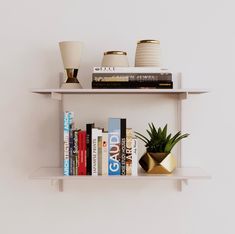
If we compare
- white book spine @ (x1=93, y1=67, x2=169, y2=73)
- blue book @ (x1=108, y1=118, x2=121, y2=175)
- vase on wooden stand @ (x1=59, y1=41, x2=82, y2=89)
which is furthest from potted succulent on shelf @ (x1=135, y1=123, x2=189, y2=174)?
vase on wooden stand @ (x1=59, y1=41, x2=82, y2=89)

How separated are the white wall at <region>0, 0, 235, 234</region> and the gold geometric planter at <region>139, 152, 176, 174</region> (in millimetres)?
192

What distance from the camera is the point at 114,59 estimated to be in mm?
1740

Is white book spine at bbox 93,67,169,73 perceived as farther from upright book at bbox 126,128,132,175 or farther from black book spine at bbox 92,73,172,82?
upright book at bbox 126,128,132,175

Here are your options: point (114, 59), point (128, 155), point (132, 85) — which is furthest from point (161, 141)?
point (114, 59)

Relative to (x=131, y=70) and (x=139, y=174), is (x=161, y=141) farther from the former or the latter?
(x=131, y=70)

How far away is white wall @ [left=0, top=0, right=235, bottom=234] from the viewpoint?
1.91 m

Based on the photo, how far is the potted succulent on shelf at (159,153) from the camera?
1731 millimetres

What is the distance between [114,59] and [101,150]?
→ 37 cm

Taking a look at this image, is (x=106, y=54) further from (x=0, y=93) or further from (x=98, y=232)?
(x=98, y=232)

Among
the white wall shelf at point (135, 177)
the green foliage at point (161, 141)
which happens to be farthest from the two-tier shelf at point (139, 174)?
the green foliage at point (161, 141)

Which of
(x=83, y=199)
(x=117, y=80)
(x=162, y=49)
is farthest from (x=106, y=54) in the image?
(x=83, y=199)

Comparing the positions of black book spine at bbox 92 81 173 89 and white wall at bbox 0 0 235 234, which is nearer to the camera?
black book spine at bbox 92 81 173 89

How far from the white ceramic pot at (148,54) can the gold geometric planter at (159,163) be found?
1.19ft

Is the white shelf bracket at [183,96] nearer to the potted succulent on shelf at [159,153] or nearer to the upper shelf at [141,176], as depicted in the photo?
the potted succulent on shelf at [159,153]
